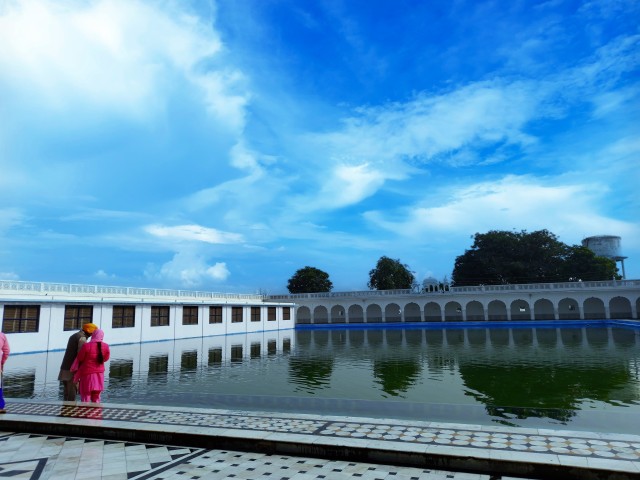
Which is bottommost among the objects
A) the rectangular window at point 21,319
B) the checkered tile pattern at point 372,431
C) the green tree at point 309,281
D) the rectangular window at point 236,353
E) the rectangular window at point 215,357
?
the rectangular window at point 236,353

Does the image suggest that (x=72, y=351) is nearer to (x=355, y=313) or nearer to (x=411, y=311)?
(x=355, y=313)

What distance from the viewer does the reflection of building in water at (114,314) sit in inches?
681

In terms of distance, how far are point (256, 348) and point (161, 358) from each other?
202 inches

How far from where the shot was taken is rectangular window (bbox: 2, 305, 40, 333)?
54.9 feet

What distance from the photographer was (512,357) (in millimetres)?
15867

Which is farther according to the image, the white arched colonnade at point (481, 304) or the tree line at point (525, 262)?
the tree line at point (525, 262)

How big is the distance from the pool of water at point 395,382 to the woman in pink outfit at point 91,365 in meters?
1.34

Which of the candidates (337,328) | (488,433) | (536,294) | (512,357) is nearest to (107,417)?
(488,433)

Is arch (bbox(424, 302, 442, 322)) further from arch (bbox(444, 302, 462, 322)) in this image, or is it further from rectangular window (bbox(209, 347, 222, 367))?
rectangular window (bbox(209, 347, 222, 367))

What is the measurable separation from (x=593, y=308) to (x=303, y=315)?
87.7ft

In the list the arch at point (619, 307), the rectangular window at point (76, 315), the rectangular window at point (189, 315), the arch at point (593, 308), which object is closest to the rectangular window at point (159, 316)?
the rectangular window at point (189, 315)

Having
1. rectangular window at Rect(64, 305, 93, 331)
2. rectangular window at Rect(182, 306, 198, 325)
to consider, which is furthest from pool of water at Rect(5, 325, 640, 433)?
rectangular window at Rect(182, 306, 198, 325)

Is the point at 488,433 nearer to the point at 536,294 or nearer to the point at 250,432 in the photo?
the point at 250,432

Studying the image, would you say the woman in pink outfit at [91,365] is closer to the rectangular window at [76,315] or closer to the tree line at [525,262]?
the rectangular window at [76,315]
